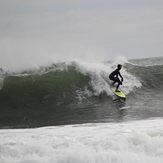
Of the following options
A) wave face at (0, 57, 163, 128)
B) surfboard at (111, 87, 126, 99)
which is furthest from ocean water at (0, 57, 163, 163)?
surfboard at (111, 87, 126, 99)

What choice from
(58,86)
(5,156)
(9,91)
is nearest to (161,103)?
(58,86)

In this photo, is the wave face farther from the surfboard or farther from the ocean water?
the surfboard

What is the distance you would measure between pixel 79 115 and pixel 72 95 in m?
2.94

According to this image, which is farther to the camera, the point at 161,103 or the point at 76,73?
the point at 76,73

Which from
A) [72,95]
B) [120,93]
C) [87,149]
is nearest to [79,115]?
[72,95]

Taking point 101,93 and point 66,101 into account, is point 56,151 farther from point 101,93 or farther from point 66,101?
point 101,93

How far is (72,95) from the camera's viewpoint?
12406 millimetres

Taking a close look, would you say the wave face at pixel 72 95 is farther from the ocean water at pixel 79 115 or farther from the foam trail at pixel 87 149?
the foam trail at pixel 87 149

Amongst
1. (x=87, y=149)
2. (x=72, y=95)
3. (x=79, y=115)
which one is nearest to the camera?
(x=87, y=149)

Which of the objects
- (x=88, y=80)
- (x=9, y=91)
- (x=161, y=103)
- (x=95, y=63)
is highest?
(x=95, y=63)

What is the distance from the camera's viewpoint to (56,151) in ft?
Answer: 16.1

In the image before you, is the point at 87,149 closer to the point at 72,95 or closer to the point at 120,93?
the point at 72,95

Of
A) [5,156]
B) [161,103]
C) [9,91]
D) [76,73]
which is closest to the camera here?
[5,156]

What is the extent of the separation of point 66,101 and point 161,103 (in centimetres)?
426
